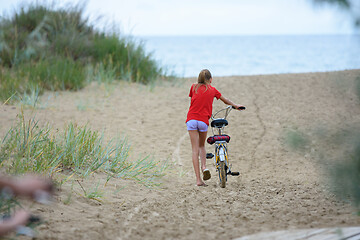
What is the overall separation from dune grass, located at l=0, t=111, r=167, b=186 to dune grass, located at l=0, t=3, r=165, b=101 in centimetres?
570

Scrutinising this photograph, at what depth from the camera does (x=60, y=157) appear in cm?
468

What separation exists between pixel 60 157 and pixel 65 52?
843cm

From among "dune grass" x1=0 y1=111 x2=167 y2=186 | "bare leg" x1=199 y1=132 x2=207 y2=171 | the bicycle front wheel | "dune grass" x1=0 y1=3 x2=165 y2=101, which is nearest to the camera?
"dune grass" x1=0 y1=111 x2=167 y2=186

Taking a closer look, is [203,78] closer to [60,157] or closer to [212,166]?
[60,157]

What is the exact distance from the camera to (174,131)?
877 centimetres

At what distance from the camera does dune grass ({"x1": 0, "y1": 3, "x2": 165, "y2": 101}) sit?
1098 centimetres

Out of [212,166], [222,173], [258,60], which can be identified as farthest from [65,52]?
[258,60]

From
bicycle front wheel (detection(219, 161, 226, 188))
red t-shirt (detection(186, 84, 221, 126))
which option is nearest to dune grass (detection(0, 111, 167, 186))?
bicycle front wheel (detection(219, 161, 226, 188))

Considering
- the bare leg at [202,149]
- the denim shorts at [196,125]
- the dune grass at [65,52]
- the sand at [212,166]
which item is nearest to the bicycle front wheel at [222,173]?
the sand at [212,166]

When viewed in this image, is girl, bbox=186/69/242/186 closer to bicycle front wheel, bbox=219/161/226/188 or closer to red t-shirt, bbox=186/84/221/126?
red t-shirt, bbox=186/84/221/126

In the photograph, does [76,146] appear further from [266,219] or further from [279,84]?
[279,84]

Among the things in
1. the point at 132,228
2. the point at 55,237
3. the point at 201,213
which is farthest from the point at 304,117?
the point at 55,237

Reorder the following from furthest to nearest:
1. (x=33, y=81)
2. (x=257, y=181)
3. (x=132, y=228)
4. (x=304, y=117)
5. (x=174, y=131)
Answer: (x=33, y=81) → (x=304, y=117) → (x=174, y=131) → (x=257, y=181) → (x=132, y=228)

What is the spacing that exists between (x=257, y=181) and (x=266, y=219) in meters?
2.02
